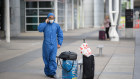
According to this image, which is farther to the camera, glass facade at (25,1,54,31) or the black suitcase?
glass facade at (25,1,54,31)

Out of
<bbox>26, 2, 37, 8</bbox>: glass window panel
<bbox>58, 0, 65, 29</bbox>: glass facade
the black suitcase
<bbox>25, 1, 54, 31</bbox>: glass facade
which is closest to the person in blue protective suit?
the black suitcase

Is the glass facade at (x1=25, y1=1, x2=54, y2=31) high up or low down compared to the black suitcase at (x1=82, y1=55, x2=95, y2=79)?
up

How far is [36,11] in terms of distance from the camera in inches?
1375

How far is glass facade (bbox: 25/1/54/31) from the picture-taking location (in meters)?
34.7

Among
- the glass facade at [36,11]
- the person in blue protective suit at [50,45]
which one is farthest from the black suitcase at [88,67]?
the glass facade at [36,11]

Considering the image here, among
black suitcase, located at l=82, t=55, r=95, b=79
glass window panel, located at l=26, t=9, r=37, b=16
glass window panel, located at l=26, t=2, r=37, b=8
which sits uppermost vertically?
glass window panel, located at l=26, t=2, r=37, b=8

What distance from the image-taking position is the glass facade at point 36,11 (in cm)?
3469

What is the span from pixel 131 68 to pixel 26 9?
25.5 metres

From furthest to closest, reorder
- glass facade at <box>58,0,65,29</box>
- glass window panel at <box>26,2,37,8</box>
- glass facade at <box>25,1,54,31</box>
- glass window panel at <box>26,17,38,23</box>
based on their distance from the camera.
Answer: glass facade at <box>58,0,65,29</box> < glass window panel at <box>26,17,38,23</box> < glass window panel at <box>26,2,37,8</box> < glass facade at <box>25,1,54,31</box>

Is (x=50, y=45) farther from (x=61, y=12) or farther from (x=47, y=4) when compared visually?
(x=61, y=12)

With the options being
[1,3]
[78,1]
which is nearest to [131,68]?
[1,3]

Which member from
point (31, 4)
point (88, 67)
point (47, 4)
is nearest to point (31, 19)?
point (31, 4)

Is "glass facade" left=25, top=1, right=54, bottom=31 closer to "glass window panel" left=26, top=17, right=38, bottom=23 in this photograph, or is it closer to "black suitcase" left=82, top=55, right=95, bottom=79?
"glass window panel" left=26, top=17, right=38, bottom=23

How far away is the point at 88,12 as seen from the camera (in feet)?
178
